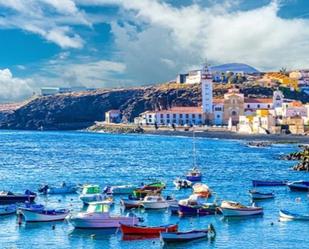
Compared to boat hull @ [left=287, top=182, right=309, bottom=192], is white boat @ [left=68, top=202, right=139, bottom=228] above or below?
below

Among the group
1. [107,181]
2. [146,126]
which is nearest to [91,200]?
[107,181]

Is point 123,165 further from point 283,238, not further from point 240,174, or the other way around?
point 283,238

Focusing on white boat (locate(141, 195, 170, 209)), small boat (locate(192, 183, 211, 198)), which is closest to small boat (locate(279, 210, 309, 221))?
white boat (locate(141, 195, 170, 209))

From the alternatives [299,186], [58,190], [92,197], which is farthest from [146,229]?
[299,186]

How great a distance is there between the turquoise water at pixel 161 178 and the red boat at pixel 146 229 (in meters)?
0.67

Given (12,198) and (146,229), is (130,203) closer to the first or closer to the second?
(12,198)

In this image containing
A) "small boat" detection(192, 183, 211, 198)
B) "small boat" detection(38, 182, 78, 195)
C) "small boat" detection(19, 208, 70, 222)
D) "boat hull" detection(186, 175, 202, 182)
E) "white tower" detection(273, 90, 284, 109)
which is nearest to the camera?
"small boat" detection(19, 208, 70, 222)

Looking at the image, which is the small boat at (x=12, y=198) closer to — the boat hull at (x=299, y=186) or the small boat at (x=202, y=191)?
the small boat at (x=202, y=191)

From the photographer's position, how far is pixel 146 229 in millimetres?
38156

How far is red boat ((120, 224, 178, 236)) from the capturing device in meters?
37.8

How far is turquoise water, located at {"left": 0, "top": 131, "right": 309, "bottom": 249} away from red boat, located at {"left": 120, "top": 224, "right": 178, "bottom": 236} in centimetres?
67

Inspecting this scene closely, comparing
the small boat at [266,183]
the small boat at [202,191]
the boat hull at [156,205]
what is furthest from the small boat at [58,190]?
the small boat at [266,183]

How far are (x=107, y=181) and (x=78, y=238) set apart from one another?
29.3 metres

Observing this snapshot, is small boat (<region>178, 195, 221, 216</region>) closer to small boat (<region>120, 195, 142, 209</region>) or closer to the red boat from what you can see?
small boat (<region>120, 195, 142, 209</region>)
